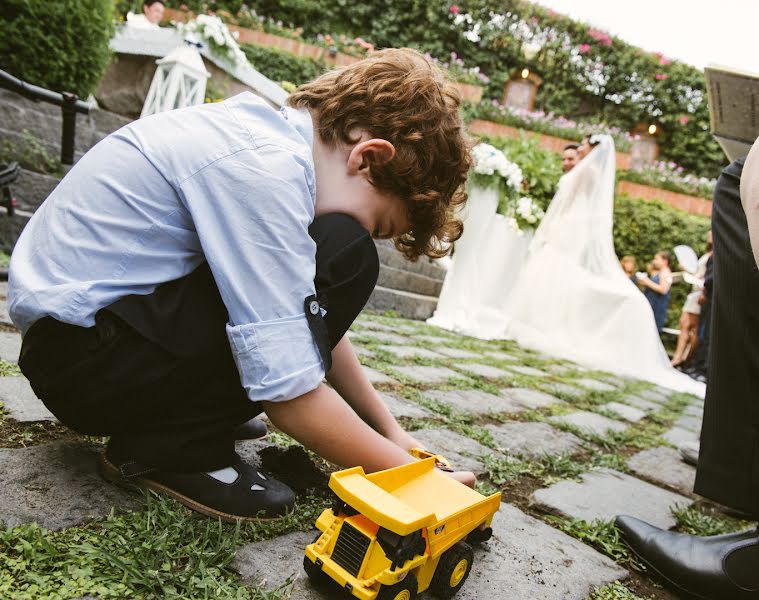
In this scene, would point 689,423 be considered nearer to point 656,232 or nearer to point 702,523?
point 702,523

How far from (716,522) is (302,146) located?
1626 millimetres

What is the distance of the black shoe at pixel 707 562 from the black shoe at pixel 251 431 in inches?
37.3

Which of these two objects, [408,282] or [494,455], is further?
[408,282]

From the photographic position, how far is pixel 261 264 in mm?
972

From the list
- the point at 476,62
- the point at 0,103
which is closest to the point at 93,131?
the point at 0,103

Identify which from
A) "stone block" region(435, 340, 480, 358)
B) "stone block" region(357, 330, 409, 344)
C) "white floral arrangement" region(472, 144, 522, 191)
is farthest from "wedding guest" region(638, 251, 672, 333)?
"stone block" region(357, 330, 409, 344)

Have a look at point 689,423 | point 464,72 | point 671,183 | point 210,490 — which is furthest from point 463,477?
point 464,72

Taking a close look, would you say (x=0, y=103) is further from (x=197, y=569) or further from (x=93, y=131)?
(x=197, y=569)

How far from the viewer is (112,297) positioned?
105 cm

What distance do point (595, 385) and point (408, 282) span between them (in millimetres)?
2089

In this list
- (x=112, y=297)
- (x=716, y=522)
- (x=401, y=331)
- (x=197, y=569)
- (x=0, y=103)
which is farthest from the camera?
(x=401, y=331)

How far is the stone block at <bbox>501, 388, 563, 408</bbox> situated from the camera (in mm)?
2987

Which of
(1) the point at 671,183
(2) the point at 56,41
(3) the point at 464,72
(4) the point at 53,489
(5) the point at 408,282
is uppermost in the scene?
(3) the point at 464,72

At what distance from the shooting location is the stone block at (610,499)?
1.65 meters
